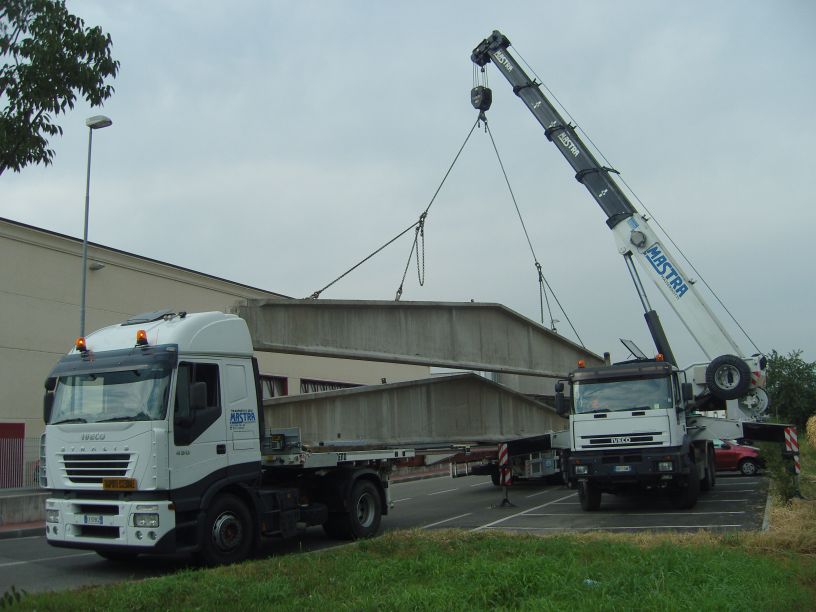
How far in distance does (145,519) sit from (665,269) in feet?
46.1

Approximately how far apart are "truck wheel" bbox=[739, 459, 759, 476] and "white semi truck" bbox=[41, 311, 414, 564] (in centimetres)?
1863

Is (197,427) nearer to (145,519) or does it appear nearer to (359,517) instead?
(145,519)

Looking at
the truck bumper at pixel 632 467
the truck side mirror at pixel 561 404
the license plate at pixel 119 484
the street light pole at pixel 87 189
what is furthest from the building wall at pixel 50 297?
the license plate at pixel 119 484

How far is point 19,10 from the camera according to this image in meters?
6.32

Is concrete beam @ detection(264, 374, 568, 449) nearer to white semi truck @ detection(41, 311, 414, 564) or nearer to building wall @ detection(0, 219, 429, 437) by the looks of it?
building wall @ detection(0, 219, 429, 437)

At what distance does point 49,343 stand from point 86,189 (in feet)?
22.2

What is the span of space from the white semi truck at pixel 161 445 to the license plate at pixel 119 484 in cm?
1

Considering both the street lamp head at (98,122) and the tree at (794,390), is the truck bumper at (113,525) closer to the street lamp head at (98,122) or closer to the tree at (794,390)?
the street lamp head at (98,122)

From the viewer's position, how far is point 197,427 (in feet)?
32.8

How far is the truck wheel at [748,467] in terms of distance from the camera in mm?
24953

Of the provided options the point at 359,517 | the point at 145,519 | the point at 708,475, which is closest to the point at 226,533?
the point at 145,519

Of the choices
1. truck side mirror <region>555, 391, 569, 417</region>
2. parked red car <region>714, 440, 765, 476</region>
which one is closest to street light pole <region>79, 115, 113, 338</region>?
truck side mirror <region>555, 391, 569, 417</region>

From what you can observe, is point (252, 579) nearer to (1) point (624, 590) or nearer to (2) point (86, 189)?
(1) point (624, 590)

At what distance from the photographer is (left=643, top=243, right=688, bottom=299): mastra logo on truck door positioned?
61.3 ft
